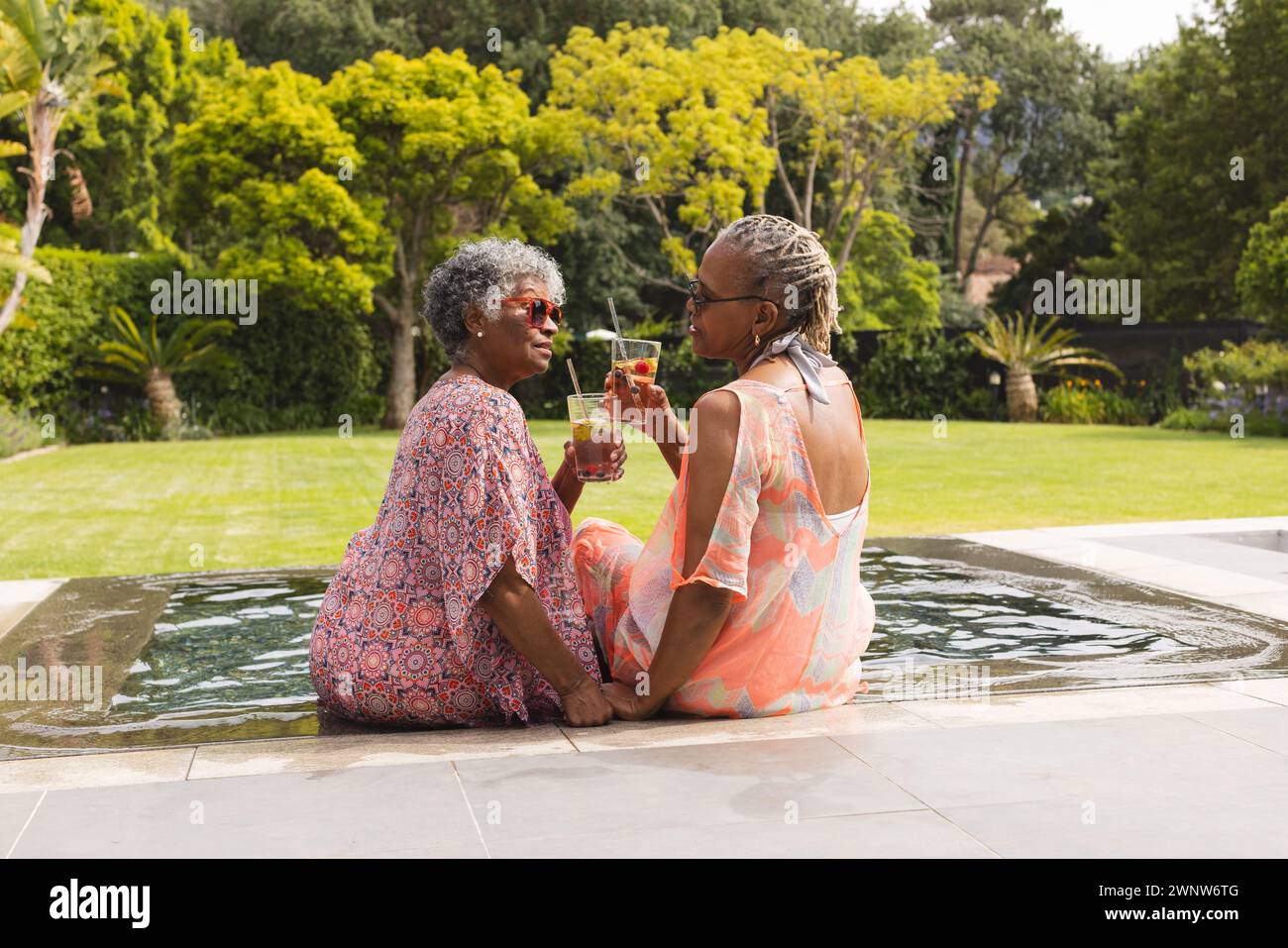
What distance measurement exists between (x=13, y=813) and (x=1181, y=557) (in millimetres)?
6034

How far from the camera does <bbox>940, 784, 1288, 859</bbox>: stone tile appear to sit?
110 inches

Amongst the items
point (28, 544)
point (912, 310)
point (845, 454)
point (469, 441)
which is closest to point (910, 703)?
point (845, 454)

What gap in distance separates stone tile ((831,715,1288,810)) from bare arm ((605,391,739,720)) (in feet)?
1.56

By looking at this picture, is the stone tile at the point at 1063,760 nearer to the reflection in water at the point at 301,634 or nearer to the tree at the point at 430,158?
the reflection in water at the point at 301,634

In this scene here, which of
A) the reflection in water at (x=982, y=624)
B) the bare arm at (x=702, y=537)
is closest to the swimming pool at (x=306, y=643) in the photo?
the reflection in water at (x=982, y=624)

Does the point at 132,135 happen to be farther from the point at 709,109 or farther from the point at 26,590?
the point at 26,590

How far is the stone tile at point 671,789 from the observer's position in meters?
3.06

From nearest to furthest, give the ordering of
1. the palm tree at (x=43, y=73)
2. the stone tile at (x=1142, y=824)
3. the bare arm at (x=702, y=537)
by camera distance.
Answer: the stone tile at (x=1142, y=824) < the bare arm at (x=702, y=537) < the palm tree at (x=43, y=73)

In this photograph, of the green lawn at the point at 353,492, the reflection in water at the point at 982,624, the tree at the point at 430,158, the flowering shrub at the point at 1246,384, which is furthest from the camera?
the tree at the point at 430,158

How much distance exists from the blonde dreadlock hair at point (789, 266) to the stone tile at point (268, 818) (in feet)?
5.20

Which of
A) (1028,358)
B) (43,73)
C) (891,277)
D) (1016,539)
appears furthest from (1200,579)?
(891,277)

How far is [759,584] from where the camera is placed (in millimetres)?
3857

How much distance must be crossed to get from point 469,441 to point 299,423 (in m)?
23.5
